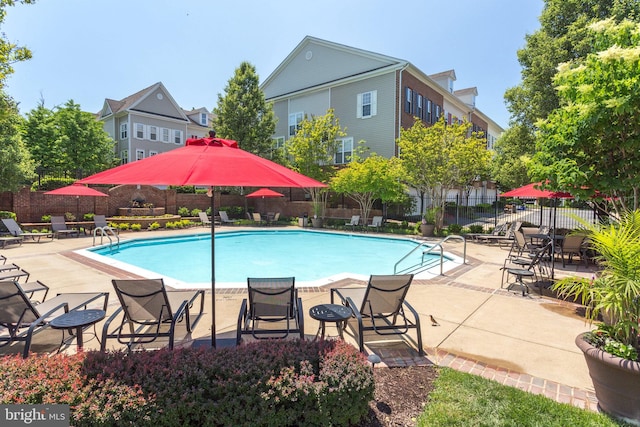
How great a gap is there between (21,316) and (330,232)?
1678 cm

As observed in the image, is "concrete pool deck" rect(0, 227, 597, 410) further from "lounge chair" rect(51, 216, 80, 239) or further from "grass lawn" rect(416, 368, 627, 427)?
"lounge chair" rect(51, 216, 80, 239)

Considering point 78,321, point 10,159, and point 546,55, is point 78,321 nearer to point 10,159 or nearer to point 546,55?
point 10,159

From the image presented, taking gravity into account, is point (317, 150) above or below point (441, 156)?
above

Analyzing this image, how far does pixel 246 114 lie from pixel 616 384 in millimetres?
28149

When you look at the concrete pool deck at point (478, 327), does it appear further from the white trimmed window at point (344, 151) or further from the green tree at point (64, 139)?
the green tree at point (64, 139)

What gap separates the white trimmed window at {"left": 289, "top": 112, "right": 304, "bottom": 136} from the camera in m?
29.4

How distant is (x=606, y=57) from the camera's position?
17.5 feet

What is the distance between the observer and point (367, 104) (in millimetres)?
25578

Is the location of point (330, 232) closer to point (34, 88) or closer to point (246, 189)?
point (246, 189)

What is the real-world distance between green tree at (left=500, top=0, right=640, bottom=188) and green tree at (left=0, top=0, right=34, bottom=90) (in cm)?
1908

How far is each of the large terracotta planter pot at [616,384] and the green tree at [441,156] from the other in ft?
50.7

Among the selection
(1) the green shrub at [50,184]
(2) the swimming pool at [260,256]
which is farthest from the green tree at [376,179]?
(1) the green shrub at [50,184]

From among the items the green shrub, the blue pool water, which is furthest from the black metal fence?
the green shrub

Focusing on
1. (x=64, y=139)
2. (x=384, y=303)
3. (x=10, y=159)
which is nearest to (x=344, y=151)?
(x=10, y=159)
